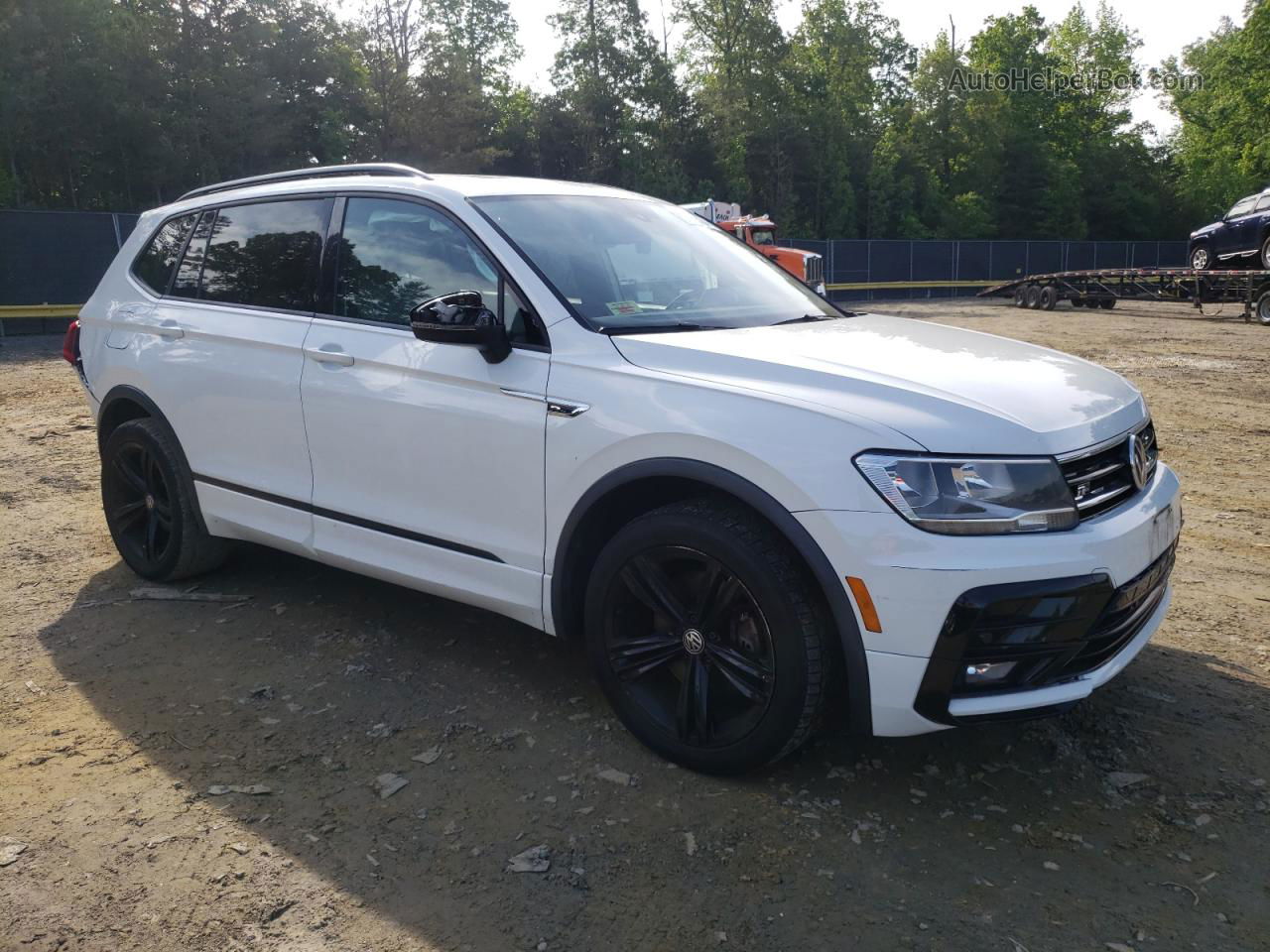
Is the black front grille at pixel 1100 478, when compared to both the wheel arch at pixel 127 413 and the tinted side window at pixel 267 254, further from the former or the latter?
the wheel arch at pixel 127 413

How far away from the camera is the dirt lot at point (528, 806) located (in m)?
2.63

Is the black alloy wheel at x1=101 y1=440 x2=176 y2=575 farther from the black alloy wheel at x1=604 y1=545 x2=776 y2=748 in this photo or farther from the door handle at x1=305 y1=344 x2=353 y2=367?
the black alloy wheel at x1=604 y1=545 x2=776 y2=748

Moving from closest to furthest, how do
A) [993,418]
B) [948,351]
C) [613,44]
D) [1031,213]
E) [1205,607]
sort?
[993,418], [948,351], [1205,607], [613,44], [1031,213]

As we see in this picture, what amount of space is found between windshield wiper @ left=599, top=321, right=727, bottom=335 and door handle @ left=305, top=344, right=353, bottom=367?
1103mm

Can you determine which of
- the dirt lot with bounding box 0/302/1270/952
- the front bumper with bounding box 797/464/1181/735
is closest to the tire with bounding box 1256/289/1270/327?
the dirt lot with bounding box 0/302/1270/952

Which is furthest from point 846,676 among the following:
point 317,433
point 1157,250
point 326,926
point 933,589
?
point 1157,250

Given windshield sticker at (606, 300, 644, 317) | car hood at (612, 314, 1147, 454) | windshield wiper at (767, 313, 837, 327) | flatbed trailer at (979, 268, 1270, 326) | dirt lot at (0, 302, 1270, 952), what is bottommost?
dirt lot at (0, 302, 1270, 952)

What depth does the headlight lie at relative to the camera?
8.91 feet

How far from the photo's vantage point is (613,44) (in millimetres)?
51750

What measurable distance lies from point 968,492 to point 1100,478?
1.74 ft

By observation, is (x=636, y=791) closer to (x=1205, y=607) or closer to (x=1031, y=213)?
(x=1205, y=607)

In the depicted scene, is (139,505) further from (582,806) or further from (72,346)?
(582,806)

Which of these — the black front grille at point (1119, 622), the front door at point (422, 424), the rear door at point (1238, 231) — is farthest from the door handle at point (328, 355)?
the rear door at point (1238, 231)

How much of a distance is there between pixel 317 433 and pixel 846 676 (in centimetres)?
228
